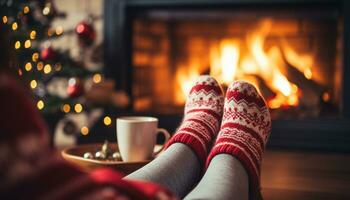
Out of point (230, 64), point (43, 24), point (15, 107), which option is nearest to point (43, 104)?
point (43, 24)

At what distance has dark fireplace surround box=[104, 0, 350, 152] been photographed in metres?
1.79

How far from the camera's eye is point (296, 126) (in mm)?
1847

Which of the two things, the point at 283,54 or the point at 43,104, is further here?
the point at 283,54

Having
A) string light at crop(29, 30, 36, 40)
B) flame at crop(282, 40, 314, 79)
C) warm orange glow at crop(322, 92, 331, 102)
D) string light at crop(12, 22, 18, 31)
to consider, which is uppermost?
string light at crop(12, 22, 18, 31)

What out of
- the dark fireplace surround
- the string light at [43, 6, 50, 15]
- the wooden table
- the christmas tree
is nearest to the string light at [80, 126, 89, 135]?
the christmas tree

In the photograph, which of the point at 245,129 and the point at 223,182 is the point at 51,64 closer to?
the point at 245,129

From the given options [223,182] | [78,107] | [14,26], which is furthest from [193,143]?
[14,26]

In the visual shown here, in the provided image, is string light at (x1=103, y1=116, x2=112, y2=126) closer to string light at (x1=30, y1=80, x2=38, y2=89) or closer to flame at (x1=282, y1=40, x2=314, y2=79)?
string light at (x1=30, y1=80, x2=38, y2=89)

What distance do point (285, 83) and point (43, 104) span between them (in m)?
0.96

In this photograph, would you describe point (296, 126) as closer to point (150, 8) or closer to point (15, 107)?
point (150, 8)

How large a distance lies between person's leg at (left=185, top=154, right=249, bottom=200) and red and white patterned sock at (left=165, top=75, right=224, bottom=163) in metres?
0.11

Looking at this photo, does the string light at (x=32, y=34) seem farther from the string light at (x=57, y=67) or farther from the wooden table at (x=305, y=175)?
the wooden table at (x=305, y=175)

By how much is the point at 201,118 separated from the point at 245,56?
0.88m

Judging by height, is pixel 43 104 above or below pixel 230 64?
below
